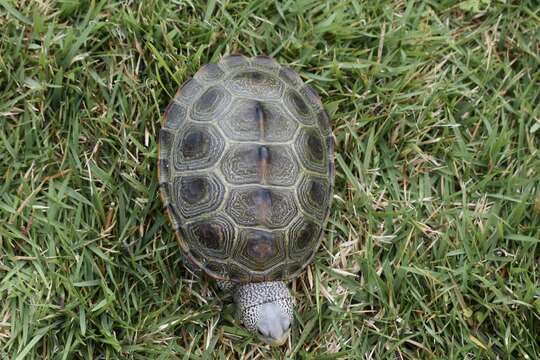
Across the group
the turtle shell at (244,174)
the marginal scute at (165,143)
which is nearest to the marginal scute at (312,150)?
the turtle shell at (244,174)

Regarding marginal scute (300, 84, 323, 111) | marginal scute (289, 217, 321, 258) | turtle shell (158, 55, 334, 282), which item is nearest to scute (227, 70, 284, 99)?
turtle shell (158, 55, 334, 282)

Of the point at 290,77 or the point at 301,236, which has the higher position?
the point at 290,77

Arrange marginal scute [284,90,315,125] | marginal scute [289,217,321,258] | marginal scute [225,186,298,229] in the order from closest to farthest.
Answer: marginal scute [225,186,298,229] < marginal scute [289,217,321,258] < marginal scute [284,90,315,125]

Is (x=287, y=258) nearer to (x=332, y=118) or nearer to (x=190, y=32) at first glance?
(x=332, y=118)

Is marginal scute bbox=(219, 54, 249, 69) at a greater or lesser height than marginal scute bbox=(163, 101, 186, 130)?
greater

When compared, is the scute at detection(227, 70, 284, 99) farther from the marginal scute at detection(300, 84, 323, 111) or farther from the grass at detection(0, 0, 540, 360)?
the grass at detection(0, 0, 540, 360)

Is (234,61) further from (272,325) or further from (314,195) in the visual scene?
(272,325)

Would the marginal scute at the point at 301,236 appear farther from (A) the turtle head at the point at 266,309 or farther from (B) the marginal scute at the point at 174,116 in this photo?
(B) the marginal scute at the point at 174,116

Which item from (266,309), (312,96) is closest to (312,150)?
(312,96)
